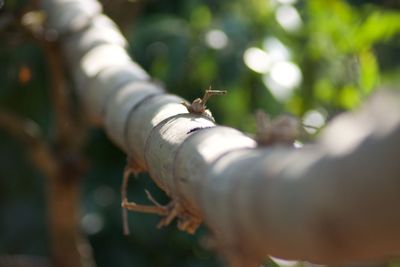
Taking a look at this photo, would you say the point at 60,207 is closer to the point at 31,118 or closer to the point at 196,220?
the point at 31,118

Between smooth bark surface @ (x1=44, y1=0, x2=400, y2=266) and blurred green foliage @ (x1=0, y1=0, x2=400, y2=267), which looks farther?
blurred green foliage @ (x1=0, y1=0, x2=400, y2=267)

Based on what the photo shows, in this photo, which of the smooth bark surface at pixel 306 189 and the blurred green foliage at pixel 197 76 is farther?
the blurred green foliage at pixel 197 76

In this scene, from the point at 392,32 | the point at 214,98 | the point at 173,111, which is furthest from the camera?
the point at 214,98

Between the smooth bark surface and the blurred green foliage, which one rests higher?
the smooth bark surface

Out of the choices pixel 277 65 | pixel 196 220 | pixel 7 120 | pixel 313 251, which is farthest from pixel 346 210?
pixel 277 65

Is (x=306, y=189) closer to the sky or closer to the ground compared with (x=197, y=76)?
closer to the sky

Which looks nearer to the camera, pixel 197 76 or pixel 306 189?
pixel 306 189

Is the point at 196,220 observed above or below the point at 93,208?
above

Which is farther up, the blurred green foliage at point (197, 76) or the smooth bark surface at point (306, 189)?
the smooth bark surface at point (306, 189)
